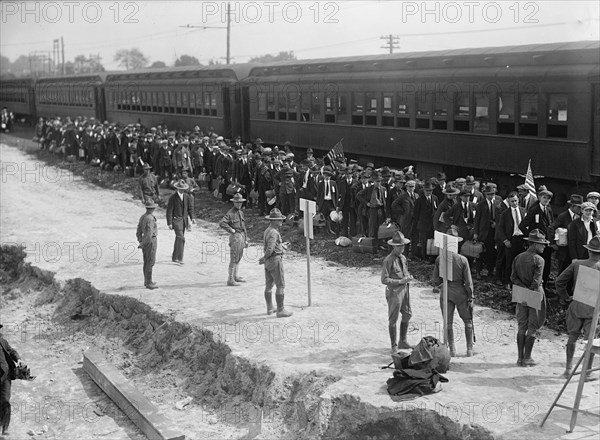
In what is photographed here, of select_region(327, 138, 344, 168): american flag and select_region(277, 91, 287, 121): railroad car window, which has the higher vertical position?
select_region(277, 91, 287, 121): railroad car window

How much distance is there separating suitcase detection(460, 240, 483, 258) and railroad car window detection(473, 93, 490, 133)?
4.74 metres

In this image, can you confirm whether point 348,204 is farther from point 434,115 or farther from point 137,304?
point 137,304

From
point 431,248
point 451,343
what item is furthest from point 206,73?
point 451,343

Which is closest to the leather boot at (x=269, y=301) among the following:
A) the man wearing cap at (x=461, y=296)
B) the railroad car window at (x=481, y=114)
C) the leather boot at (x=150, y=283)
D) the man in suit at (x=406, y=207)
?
the leather boot at (x=150, y=283)

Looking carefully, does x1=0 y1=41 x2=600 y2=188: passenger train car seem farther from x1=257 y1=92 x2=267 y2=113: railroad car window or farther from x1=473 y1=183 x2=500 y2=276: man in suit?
x1=473 y1=183 x2=500 y2=276: man in suit

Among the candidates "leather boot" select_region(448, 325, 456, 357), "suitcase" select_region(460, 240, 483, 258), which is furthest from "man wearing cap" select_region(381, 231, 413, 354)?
"suitcase" select_region(460, 240, 483, 258)

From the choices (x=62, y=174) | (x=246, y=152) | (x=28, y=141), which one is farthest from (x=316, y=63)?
(x=28, y=141)

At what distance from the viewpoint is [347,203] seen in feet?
49.3

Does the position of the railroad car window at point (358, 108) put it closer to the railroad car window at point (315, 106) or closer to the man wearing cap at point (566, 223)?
the railroad car window at point (315, 106)

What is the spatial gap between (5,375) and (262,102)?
17659 mm

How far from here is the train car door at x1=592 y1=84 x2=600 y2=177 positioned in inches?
535

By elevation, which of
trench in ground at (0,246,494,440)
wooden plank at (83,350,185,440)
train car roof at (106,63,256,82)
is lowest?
wooden plank at (83,350,185,440)

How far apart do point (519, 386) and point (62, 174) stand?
2312cm

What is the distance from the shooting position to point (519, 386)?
26.8 feet
